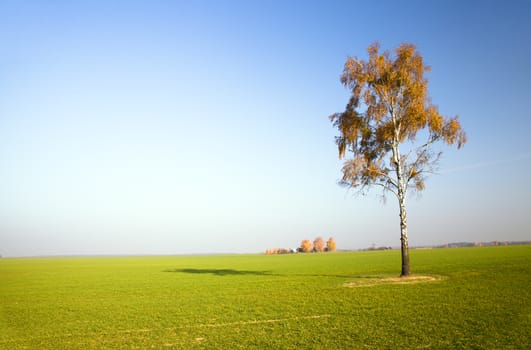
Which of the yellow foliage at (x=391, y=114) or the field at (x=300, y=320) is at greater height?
the yellow foliage at (x=391, y=114)

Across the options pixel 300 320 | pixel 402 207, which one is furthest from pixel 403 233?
pixel 300 320

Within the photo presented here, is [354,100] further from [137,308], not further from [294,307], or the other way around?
[137,308]

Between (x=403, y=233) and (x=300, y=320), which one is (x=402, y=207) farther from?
(x=300, y=320)

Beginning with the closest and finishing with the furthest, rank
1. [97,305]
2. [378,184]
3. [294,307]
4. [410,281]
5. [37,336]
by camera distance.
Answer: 1. [37,336]
2. [294,307]
3. [97,305]
4. [410,281]
5. [378,184]

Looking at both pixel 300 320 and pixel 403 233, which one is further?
pixel 403 233

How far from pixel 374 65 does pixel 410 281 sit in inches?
589

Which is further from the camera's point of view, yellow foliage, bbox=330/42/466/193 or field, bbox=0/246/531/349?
yellow foliage, bbox=330/42/466/193

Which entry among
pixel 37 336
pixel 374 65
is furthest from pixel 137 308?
pixel 374 65

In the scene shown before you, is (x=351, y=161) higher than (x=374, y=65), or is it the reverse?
(x=374, y=65)

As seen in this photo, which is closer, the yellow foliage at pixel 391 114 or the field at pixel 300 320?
the field at pixel 300 320

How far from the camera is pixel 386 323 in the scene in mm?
11570

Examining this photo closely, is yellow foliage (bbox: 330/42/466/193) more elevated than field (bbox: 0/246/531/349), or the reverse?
yellow foliage (bbox: 330/42/466/193)

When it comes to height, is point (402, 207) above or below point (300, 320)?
above

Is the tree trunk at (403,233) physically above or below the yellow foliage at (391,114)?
below
